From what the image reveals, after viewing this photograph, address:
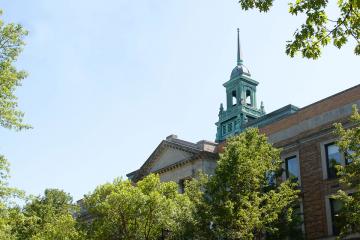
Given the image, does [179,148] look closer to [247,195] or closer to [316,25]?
[247,195]

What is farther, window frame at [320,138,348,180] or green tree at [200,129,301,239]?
window frame at [320,138,348,180]

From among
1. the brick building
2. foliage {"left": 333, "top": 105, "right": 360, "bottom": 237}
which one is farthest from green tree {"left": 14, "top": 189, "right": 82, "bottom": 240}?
foliage {"left": 333, "top": 105, "right": 360, "bottom": 237}

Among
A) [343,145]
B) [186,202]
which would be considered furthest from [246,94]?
[343,145]

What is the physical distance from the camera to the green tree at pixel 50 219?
108 feet

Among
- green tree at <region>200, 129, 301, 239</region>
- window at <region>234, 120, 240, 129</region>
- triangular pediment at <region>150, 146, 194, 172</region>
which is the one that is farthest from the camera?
window at <region>234, 120, 240, 129</region>

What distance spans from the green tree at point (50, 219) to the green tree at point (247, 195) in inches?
323

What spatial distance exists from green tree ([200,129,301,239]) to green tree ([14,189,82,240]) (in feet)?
26.9

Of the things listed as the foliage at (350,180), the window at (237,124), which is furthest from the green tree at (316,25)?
the window at (237,124)

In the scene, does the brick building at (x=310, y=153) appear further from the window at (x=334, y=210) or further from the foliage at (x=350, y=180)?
the foliage at (x=350, y=180)

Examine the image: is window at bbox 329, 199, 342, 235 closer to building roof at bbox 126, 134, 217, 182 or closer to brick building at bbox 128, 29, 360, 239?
brick building at bbox 128, 29, 360, 239

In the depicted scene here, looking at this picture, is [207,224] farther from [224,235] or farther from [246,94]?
[246,94]

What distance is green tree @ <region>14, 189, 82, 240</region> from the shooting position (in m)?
33.0

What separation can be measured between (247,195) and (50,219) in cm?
1902

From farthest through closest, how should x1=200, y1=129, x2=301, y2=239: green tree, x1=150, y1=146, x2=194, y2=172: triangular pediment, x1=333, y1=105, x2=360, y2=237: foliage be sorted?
1. x1=150, y1=146, x2=194, y2=172: triangular pediment
2. x1=200, y1=129, x2=301, y2=239: green tree
3. x1=333, y1=105, x2=360, y2=237: foliage
